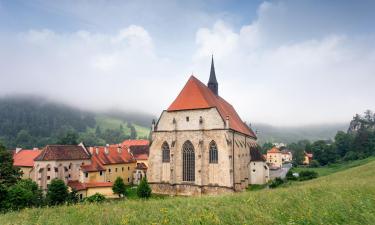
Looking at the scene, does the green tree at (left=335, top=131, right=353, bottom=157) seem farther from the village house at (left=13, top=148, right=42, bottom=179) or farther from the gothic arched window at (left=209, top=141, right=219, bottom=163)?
the village house at (left=13, top=148, right=42, bottom=179)

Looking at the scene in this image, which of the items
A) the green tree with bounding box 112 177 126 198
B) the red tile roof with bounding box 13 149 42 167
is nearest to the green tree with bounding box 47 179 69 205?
the green tree with bounding box 112 177 126 198

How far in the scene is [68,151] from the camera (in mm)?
44219

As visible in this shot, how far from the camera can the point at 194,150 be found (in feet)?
112

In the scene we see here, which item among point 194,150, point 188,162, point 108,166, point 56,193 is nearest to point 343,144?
point 194,150

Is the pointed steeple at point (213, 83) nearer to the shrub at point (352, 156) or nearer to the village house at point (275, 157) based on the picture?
the shrub at point (352, 156)

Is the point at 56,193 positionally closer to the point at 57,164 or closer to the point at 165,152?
the point at 57,164

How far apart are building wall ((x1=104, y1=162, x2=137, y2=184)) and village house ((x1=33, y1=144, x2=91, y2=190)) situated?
16.2ft

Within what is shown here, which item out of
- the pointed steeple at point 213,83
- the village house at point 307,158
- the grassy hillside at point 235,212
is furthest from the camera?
the village house at point 307,158

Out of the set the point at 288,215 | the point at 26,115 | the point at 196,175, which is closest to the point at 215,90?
the point at 196,175

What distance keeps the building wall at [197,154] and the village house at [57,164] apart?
1523 centimetres

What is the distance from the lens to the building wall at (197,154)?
32.4m

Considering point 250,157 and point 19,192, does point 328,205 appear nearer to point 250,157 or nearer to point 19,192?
point 19,192

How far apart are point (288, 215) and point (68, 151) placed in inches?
1657

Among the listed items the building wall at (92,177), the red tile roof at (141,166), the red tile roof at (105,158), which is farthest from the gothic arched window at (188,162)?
the red tile roof at (141,166)
